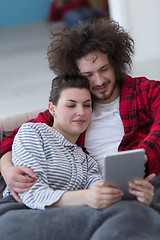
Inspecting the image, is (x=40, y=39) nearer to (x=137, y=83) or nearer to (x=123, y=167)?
(x=137, y=83)

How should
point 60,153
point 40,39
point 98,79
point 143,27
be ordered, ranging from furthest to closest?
point 40,39 < point 143,27 < point 98,79 < point 60,153

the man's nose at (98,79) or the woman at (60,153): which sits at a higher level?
the man's nose at (98,79)

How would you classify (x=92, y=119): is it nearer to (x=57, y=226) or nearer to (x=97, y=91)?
(x=97, y=91)

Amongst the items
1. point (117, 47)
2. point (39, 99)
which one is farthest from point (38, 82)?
point (117, 47)

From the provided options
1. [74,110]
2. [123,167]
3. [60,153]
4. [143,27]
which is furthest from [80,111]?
[143,27]

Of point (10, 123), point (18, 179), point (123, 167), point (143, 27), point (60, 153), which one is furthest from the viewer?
point (143, 27)

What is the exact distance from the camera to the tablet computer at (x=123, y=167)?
3.84ft

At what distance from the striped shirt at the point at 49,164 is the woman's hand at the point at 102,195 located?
142 mm

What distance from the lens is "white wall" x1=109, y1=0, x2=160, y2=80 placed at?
3113 millimetres

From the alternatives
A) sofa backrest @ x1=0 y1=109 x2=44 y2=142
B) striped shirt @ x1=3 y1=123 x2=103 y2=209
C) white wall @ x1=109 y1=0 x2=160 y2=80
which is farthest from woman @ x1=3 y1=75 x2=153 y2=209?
white wall @ x1=109 y1=0 x2=160 y2=80

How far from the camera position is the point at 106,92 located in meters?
1.71

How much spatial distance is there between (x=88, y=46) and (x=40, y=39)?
16.1 feet

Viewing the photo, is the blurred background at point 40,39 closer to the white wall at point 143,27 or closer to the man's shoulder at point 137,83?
the white wall at point 143,27

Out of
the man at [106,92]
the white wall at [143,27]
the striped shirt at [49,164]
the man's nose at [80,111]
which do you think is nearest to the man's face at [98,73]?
the man at [106,92]
